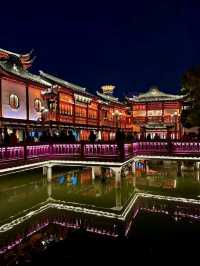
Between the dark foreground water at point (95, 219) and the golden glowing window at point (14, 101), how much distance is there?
28.1 feet

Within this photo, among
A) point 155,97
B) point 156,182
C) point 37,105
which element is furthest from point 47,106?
point 155,97

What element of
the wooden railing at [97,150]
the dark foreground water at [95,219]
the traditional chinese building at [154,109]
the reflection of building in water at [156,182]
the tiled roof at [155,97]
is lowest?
the dark foreground water at [95,219]

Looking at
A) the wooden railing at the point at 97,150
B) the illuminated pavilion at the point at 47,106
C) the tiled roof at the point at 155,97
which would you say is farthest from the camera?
the tiled roof at the point at 155,97

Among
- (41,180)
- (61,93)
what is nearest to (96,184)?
(41,180)

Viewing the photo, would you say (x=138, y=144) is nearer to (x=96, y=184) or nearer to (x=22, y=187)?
(x=96, y=184)

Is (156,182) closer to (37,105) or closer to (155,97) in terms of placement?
(37,105)

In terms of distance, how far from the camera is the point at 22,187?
18094mm

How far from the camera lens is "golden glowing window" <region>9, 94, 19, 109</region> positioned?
86.8 ft

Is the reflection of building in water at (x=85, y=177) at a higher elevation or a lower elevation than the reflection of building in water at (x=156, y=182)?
higher

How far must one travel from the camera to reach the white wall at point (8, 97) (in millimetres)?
25531

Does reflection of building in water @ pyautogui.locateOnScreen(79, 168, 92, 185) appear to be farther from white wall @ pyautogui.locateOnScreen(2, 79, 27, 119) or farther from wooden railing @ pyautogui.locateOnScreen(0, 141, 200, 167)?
white wall @ pyautogui.locateOnScreen(2, 79, 27, 119)

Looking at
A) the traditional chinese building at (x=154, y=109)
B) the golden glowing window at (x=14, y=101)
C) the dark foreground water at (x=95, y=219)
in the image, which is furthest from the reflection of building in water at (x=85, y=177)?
the traditional chinese building at (x=154, y=109)

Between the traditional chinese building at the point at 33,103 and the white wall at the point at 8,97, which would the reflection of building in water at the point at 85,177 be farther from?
the white wall at the point at 8,97

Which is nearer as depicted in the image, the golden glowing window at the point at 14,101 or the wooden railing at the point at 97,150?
the wooden railing at the point at 97,150
